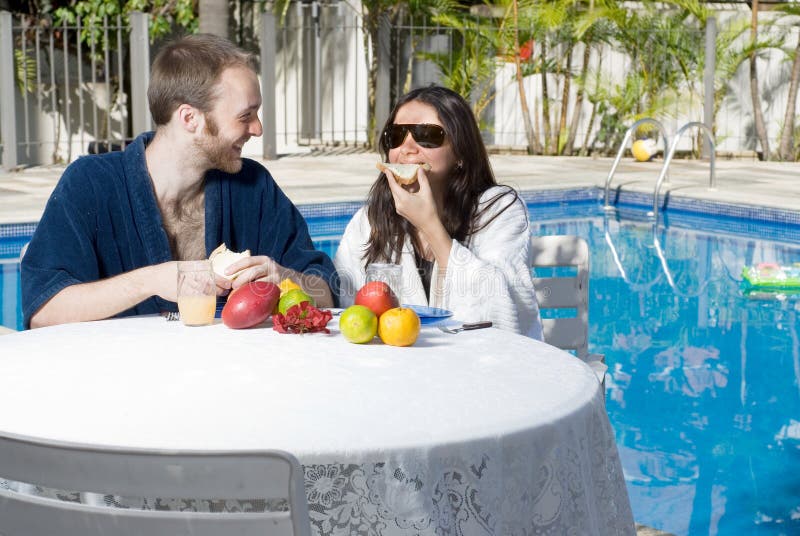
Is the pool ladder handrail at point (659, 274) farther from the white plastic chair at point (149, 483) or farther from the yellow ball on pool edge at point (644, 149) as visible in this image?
the white plastic chair at point (149, 483)

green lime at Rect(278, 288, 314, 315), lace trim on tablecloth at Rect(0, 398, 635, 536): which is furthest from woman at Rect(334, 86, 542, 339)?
lace trim on tablecloth at Rect(0, 398, 635, 536)

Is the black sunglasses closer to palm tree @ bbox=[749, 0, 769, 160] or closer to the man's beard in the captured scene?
the man's beard

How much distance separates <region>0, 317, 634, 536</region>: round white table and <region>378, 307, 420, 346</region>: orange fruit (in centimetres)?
2

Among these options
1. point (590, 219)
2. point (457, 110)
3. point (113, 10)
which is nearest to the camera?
point (457, 110)

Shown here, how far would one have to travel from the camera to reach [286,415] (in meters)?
1.90

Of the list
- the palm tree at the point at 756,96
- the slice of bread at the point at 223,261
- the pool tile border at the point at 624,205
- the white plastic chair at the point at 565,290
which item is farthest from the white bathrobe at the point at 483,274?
the palm tree at the point at 756,96

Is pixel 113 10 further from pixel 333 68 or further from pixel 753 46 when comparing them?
pixel 753 46

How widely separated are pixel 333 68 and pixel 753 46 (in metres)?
5.64

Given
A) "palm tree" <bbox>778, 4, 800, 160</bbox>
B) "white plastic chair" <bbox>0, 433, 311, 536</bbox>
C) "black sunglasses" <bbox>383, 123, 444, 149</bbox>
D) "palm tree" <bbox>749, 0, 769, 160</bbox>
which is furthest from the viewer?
"palm tree" <bbox>749, 0, 769, 160</bbox>

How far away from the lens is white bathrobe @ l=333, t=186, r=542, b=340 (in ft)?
10.1

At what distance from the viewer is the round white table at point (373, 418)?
5.82ft

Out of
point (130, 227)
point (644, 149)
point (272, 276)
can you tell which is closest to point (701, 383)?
point (272, 276)

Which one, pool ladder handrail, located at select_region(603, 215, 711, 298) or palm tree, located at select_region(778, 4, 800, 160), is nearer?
pool ladder handrail, located at select_region(603, 215, 711, 298)

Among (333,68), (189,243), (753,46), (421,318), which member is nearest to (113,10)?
(333,68)
